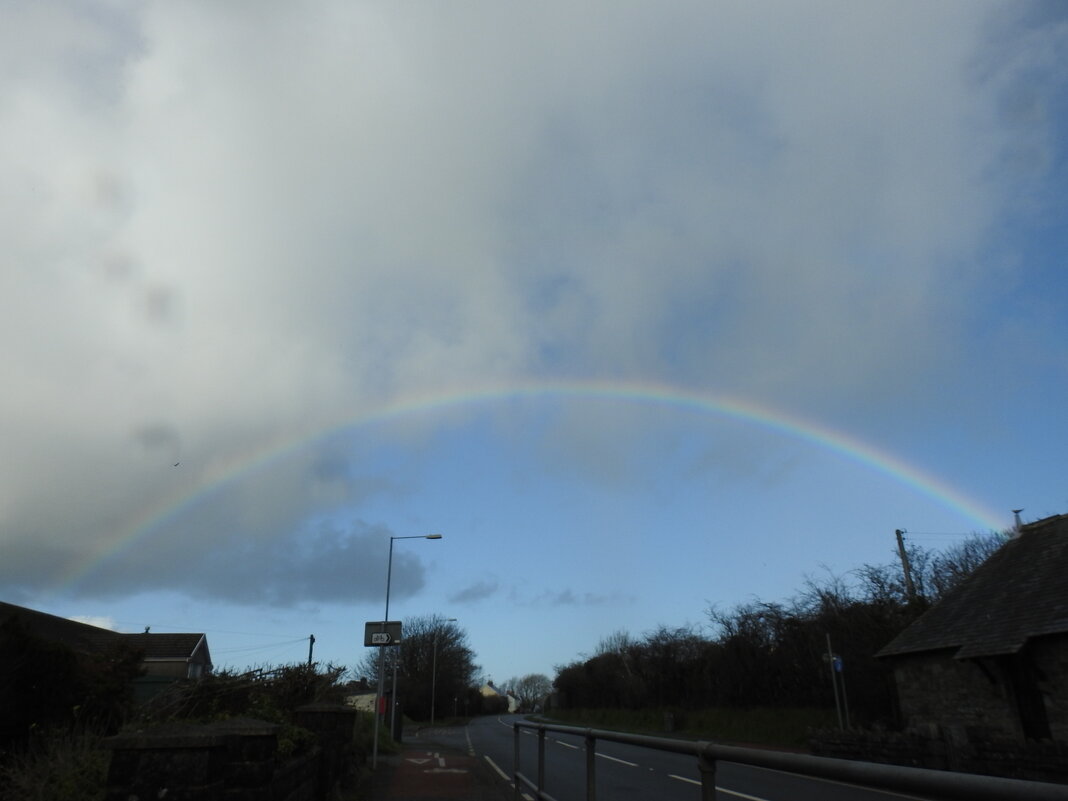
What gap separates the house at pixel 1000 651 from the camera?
16062 millimetres

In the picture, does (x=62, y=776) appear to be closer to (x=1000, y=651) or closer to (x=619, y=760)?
(x=619, y=760)

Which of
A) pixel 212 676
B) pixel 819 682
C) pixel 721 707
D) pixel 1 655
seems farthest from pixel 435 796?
pixel 721 707

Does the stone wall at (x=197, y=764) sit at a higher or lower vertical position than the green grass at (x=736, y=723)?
higher

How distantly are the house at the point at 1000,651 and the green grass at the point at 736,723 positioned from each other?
3.58 metres

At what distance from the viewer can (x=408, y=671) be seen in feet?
222

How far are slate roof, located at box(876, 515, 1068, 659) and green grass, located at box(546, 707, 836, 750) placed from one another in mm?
4476

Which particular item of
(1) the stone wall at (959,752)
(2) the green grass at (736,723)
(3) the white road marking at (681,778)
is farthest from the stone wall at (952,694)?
(3) the white road marking at (681,778)

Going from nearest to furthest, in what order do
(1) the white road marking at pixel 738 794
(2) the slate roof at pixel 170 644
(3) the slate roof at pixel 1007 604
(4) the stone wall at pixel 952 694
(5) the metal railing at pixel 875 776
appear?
(5) the metal railing at pixel 875 776, (1) the white road marking at pixel 738 794, (3) the slate roof at pixel 1007 604, (4) the stone wall at pixel 952 694, (2) the slate roof at pixel 170 644

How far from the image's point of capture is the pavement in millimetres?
11312

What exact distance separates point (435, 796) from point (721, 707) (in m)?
24.0

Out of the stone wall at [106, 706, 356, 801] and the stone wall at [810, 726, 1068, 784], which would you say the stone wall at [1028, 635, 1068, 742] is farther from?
the stone wall at [106, 706, 356, 801]

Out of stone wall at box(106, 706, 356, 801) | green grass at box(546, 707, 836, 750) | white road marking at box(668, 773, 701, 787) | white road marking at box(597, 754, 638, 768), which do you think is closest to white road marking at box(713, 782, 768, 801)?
white road marking at box(668, 773, 701, 787)

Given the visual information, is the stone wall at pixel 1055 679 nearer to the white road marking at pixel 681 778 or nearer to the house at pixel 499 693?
the white road marking at pixel 681 778

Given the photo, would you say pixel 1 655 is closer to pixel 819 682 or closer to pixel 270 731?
pixel 270 731
